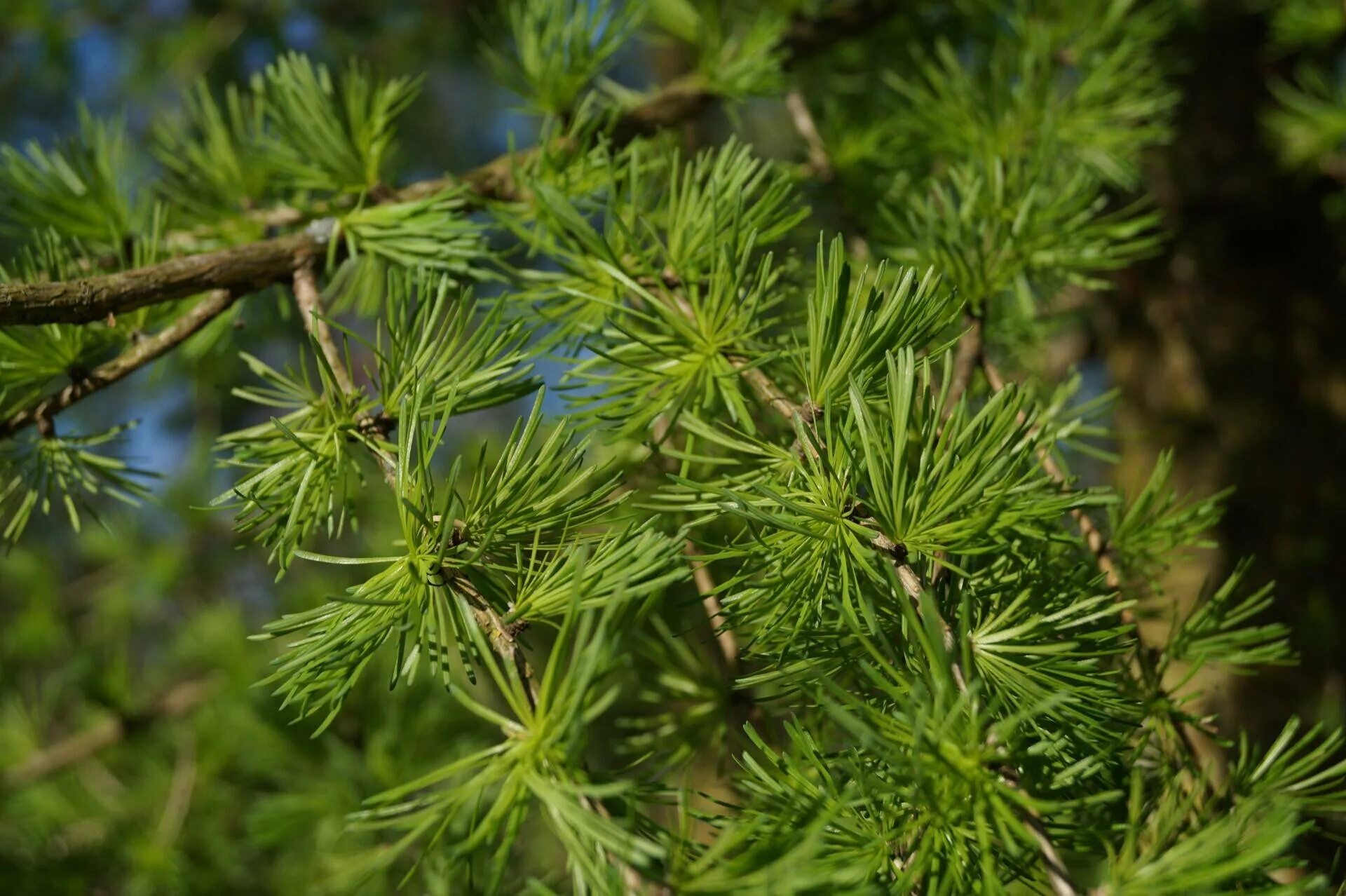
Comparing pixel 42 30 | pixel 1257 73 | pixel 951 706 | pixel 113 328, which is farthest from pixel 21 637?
pixel 1257 73

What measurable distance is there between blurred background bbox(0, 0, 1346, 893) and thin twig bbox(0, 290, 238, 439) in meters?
0.25

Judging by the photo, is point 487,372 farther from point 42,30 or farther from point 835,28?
point 42,30

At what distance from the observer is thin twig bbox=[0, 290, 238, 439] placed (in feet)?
1.11

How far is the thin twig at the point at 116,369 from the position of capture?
0.34 m

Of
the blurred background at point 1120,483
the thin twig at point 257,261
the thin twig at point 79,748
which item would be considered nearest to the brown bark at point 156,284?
the thin twig at point 257,261

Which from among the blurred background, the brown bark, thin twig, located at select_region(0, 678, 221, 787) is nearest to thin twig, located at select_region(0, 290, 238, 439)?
the brown bark

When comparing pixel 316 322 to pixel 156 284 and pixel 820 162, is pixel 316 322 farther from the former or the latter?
pixel 820 162

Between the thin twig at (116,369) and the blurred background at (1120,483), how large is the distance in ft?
0.81

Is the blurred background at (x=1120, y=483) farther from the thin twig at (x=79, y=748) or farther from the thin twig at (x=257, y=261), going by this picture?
the thin twig at (x=257, y=261)

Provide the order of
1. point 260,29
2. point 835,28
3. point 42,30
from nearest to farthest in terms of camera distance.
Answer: point 835,28, point 42,30, point 260,29

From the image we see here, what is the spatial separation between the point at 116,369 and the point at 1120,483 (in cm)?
61

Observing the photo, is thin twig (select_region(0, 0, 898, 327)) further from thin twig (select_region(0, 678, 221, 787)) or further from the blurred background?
thin twig (select_region(0, 678, 221, 787))

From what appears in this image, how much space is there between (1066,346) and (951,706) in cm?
94

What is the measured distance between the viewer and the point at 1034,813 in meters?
0.22
